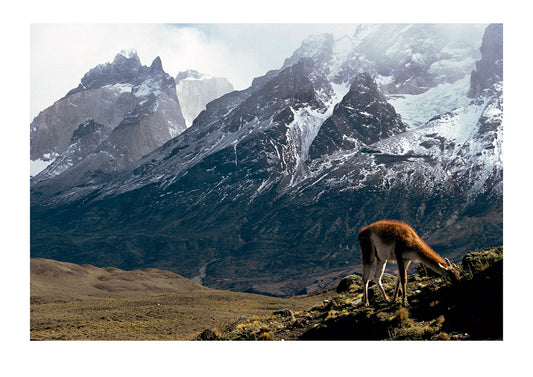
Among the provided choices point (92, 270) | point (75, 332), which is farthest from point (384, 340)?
point (92, 270)

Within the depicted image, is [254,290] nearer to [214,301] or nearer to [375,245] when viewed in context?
[214,301]

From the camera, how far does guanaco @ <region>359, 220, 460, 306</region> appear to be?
53.2 ft

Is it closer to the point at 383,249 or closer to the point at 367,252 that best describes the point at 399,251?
the point at 383,249

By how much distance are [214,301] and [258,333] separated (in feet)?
147

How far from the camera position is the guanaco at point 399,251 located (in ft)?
53.2

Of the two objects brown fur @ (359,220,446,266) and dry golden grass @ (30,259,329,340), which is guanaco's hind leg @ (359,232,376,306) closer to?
brown fur @ (359,220,446,266)

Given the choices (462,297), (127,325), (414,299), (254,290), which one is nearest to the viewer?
(462,297)

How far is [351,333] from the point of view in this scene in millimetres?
16734

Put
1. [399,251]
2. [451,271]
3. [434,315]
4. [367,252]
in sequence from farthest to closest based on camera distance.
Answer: [367,252], [399,251], [434,315], [451,271]

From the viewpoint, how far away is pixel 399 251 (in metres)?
16.6

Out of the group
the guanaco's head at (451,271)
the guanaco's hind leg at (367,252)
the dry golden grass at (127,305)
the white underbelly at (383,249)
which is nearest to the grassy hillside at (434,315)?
the guanaco's head at (451,271)

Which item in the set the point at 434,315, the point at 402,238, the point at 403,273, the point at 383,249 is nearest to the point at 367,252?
the point at 383,249

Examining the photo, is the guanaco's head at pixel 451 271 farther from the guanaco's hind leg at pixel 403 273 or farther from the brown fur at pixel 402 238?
the guanaco's hind leg at pixel 403 273

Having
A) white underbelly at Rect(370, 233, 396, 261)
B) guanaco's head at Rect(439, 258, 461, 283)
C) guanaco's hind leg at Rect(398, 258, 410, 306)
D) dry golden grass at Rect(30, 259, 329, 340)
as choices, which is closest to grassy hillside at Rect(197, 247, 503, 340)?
guanaco's hind leg at Rect(398, 258, 410, 306)
